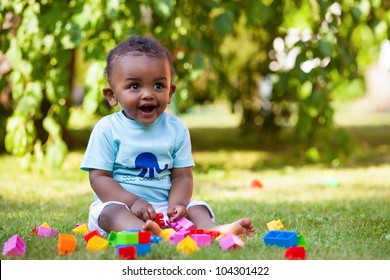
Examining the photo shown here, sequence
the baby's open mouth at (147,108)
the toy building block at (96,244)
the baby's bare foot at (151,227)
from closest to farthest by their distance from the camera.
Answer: the toy building block at (96,244)
the baby's bare foot at (151,227)
the baby's open mouth at (147,108)

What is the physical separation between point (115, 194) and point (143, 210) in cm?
15

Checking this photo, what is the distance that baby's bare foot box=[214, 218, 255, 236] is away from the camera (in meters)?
2.57

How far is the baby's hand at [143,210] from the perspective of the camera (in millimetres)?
2639

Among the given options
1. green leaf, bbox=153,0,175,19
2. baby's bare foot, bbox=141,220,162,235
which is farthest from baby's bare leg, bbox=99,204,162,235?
green leaf, bbox=153,0,175,19

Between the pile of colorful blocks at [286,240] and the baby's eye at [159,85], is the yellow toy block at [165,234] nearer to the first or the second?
the pile of colorful blocks at [286,240]

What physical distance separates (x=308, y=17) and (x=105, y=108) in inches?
68.3

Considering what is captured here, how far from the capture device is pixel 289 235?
94.3 inches

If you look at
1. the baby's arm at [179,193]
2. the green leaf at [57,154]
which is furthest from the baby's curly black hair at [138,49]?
the green leaf at [57,154]

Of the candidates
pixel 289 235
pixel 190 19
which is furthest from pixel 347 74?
pixel 289 235

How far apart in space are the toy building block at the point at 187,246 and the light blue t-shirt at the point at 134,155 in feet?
1.87

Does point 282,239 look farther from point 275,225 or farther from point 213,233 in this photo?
point 275,225

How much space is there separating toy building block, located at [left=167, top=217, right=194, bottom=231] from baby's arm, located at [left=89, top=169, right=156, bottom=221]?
0.31 ft

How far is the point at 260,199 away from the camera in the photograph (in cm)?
381
